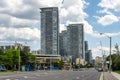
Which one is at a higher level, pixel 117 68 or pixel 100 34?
pixel 100 34

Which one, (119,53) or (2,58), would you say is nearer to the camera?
(119,53)

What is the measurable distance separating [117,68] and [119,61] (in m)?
15.9

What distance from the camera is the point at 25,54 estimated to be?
16225 centimetres

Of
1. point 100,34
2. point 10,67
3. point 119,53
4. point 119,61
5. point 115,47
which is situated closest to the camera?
point 100,34

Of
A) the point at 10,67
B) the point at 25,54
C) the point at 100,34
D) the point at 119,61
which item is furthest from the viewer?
the point at 25,54

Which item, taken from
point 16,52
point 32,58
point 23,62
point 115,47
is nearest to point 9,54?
point 16,52

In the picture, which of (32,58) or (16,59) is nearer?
(16,59)

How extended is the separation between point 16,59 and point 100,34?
74.7 metres

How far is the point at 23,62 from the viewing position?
160250 mm

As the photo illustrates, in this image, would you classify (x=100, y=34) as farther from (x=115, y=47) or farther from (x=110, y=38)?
(x=115, y=47)

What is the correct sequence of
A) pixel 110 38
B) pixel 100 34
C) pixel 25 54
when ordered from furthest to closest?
pixel 25 54, pixel 110 38, pixel 100 34

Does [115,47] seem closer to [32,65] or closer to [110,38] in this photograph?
[32,65]

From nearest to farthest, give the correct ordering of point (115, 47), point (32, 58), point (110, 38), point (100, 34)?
point (100, 34)
point (110, 38)
point (115, 47)
point (32, 58)

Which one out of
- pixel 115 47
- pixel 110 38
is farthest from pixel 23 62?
pixel 110 38
